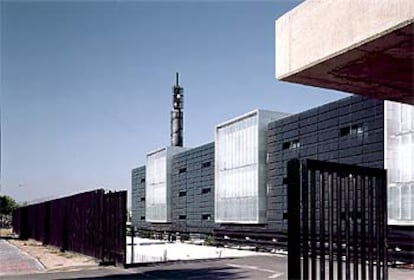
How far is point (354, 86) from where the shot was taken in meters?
5.23

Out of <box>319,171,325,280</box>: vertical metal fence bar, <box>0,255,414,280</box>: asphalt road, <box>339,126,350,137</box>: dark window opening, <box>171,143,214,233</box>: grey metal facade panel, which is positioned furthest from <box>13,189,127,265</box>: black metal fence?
<box>319,171,325,280</box>: vertical metal fence bar

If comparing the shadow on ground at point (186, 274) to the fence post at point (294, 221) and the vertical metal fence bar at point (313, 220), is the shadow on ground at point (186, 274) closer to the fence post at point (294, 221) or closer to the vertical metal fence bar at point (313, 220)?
the vertical metal fence bar at point (313, 220)

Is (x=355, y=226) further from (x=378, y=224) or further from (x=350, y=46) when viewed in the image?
(x=350, y=46)

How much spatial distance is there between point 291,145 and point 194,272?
11907 millimetres

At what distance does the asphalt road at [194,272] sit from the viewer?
15062mm

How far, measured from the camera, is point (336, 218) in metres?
5.51

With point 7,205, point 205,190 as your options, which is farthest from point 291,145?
point 7,205

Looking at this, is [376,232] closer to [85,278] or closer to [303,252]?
[303,252]

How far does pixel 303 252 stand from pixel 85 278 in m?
10.6

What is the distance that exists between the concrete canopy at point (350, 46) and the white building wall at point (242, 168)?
79.9ft

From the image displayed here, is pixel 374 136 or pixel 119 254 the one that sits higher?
pixel 374 136

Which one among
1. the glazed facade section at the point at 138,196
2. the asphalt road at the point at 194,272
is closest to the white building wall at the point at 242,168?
the asphalt road at the point at 194,272

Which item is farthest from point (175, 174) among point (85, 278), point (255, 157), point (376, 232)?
point (376, 232)

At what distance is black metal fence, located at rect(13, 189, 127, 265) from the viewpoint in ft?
58.9
